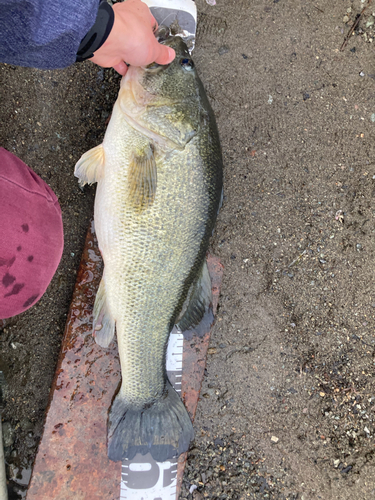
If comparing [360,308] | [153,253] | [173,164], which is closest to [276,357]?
[360,308]

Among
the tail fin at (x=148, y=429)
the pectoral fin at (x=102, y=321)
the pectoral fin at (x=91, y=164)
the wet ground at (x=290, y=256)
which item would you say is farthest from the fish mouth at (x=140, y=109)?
the tail fin at (x=148, y=429)

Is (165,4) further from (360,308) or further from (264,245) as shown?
(360,308)

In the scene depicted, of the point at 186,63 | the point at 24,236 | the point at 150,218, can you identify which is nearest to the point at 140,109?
the point at 186,63

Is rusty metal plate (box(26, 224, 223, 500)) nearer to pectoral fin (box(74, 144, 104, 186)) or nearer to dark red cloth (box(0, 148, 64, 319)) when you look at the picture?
pectoral fin (box(74, 144, 104, 186))

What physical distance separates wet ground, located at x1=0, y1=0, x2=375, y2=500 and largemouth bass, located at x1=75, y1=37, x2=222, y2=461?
1.62 feet

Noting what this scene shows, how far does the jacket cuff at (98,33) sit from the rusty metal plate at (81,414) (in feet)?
3.61

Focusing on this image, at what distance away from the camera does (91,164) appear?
1842 millimetres

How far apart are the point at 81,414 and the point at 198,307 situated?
3.28 ft

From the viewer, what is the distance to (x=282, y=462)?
2.37 meters

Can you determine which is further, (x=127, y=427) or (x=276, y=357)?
(x=276, y=357)

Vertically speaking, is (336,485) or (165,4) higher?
(165,4)

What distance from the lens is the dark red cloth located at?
1405 millimetres

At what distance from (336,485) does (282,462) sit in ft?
1.35

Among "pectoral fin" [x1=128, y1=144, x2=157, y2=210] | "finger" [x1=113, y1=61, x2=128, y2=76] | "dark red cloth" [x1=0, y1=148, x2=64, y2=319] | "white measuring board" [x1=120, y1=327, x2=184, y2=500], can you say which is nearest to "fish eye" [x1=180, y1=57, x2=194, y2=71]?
"finger" [x1=113, y1=61, x2=128, y2=76]
